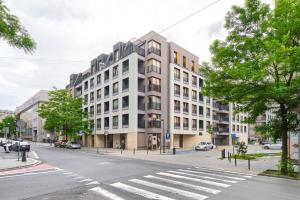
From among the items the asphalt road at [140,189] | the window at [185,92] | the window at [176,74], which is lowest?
the asphalt road at [140,189]

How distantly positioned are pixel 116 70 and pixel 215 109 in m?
26.3

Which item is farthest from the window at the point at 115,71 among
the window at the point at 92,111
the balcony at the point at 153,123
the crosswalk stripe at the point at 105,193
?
the crosswalk stripe at the point at 105,193

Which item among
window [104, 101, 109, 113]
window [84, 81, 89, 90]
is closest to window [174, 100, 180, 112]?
window [104, 101, 109, 113]

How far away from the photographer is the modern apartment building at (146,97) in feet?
137

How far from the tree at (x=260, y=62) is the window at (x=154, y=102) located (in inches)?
992

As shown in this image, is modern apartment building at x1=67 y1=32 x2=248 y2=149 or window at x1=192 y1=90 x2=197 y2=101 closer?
modern apartment building at x1=67 y1=32 x2=248 y2=149

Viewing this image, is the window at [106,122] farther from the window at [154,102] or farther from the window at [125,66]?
the window at [154,102]

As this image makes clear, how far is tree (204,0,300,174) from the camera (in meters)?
12.5

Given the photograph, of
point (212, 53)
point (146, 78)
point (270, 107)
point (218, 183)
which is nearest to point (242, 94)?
point (270, 107)

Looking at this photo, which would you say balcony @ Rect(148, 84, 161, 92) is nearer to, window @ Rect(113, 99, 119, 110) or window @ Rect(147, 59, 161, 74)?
window @ Rect(147, 59, 161, 74)

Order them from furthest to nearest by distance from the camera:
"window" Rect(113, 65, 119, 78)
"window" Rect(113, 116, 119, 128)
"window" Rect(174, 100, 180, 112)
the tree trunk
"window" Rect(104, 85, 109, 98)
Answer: "window" Rect(104, 85, 109, 98), "window" Rect(174, 100, 180, 112), "window" Rect(113, 65, 119, 78), "window" Rect(113, 116, 119, 128), the tree trunk

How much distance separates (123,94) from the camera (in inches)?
1714

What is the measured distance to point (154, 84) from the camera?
138 ft

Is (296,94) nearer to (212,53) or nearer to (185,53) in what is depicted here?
(212,53)
